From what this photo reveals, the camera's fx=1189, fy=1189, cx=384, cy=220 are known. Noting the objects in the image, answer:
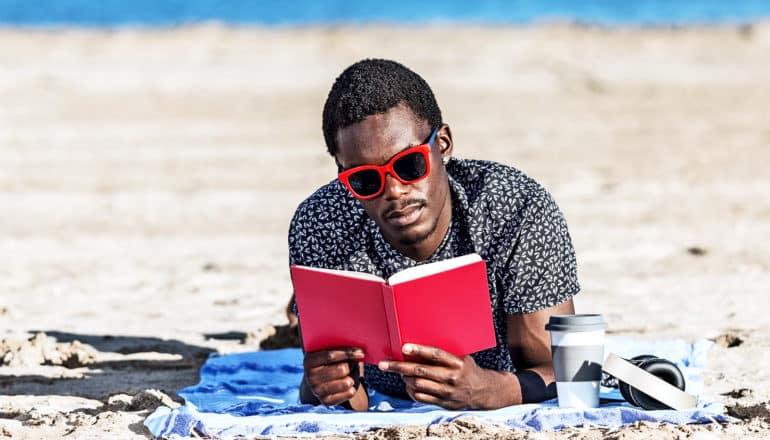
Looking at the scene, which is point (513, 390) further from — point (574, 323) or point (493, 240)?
point (493, 240)

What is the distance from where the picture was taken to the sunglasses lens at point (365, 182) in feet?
11.8

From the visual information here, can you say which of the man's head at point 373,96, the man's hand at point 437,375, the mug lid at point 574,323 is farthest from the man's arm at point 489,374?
the man's head at point 373,96

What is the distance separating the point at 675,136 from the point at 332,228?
8489 mm

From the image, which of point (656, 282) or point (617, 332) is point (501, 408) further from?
point (656, 282)

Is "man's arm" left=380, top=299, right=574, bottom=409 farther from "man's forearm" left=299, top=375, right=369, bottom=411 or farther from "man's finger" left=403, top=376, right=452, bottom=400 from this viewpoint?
"man's forearm" left=299, top=375, right=369, bottom=411

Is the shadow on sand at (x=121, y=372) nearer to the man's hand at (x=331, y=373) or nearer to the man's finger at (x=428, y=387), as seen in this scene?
the man's hand at (x=331, y=373)

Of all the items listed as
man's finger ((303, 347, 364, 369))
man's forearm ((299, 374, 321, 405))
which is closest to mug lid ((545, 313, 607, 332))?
man's finger ((303, 347, 364, 369))

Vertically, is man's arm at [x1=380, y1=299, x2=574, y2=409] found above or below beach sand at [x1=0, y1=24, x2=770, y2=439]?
below

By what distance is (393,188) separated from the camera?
3.60m

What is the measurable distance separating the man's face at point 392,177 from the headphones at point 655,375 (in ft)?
2.76

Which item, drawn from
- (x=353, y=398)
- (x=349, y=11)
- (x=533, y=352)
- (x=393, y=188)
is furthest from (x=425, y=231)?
(x=349, y=11)

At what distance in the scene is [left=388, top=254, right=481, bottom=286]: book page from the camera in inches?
133

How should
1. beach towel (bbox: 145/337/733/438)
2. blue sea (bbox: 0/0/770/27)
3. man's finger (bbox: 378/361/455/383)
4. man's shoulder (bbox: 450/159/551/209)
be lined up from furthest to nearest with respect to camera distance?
blue sea (bbox: 0/0/770/27) < man's shoulder (bbox: 450/159/551/209) < beach towel (bbox: 145/337/733/438) < man's finger (bbox: 378/361/455/383)

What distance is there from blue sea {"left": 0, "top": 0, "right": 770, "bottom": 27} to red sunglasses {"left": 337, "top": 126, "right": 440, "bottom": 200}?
108 feet
